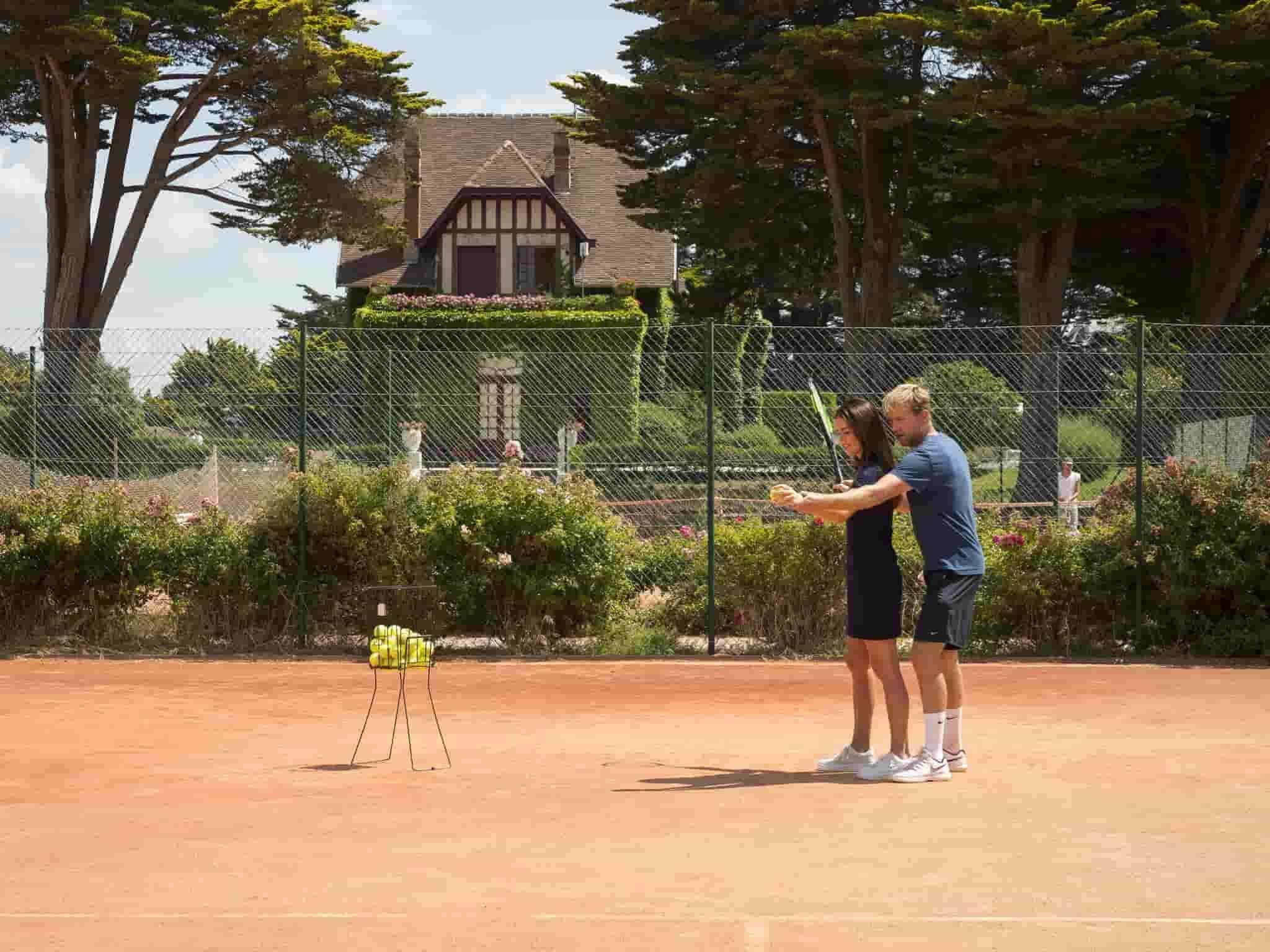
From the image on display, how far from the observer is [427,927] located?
5285mm

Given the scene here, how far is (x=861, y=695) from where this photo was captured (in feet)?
26.4

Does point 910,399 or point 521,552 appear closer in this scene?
point 910,399

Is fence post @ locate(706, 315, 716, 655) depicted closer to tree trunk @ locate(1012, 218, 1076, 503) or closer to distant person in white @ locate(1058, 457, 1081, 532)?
tree trunk @ locate(1012, 218, 1076, 503)

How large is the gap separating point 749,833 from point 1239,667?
702 centimetres

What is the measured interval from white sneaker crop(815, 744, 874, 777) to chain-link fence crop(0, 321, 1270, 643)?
5081 millimetres

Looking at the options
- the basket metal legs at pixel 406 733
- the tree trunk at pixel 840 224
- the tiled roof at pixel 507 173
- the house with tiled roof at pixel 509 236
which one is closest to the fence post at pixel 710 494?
the basket metal legs at pixel 406 733

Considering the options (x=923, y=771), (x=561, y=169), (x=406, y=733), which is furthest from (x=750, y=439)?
(x=561, y=169)

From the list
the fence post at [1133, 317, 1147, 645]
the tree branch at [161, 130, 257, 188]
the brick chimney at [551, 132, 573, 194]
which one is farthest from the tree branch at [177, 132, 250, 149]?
the fence post at [1133, 317, 1147, 645]

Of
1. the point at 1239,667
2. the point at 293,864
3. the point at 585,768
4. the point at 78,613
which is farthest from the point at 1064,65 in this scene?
the point at 293,864

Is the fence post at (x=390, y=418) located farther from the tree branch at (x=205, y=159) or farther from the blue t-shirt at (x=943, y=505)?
the tree branch at (x=205, y=159)

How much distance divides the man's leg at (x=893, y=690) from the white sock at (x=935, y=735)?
11 cm

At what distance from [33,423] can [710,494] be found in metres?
5.84

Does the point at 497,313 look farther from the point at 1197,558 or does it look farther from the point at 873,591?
the point at 873,591

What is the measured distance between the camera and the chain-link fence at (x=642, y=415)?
13.6 m
